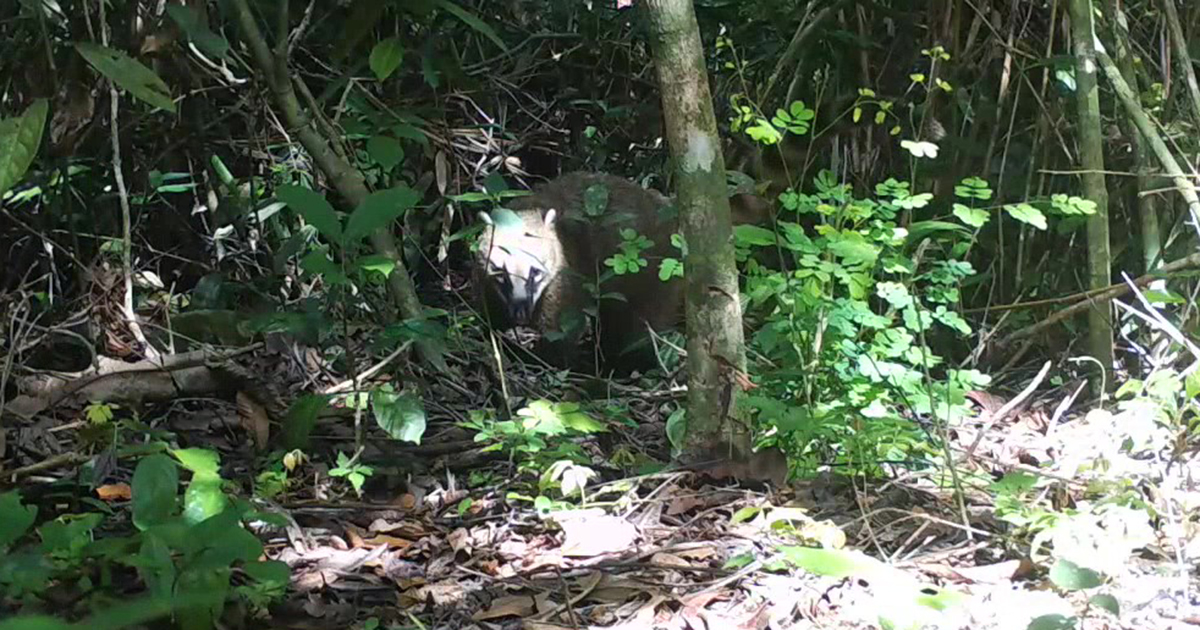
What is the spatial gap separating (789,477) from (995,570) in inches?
20.4

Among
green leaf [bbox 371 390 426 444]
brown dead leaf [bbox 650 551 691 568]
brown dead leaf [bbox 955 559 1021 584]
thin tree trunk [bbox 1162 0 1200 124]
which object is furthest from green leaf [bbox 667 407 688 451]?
thin tree trunk [bbox 1162 0 1200 124]

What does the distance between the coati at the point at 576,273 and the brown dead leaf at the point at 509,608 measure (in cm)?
183

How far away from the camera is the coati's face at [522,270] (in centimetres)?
415

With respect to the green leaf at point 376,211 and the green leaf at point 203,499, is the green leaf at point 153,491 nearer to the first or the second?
the green leaf at point 203,499

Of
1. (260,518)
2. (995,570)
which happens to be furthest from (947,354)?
(260,518)

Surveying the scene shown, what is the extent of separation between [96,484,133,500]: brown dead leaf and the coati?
5.63 feet

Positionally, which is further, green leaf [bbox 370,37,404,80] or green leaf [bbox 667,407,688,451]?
green leaf [bbox 370,37,404,80]

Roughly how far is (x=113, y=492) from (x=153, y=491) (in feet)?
1.82

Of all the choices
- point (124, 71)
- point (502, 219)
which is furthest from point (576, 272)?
point (124, 71)

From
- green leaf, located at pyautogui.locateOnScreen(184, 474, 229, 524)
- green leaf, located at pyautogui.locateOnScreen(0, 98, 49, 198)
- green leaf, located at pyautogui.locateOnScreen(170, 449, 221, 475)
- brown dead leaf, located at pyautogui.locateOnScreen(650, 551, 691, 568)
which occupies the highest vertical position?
green leaf, located at pyautogui.locateOnScreen(0, 98, 49, 198)

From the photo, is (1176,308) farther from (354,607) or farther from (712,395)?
(354,607)

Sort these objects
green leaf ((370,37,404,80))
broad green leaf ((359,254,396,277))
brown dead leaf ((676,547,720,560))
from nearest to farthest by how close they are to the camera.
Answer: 1. brown dead leaf ((676,547,720,560))
2. broad green leaf ((359,254,396,277))
3. green leaf ((370,37,404,80))

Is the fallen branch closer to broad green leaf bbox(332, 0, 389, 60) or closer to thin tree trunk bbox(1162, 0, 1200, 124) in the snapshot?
thin tree trunk bbox(1162, 0, 1200, 124)

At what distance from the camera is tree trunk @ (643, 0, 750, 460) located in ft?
7.79
